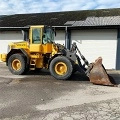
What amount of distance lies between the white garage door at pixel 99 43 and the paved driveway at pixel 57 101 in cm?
677

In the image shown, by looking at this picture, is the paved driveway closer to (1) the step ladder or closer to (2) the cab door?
(1) the step ladder

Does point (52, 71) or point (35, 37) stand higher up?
point (35, 37)

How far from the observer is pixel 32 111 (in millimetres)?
6453

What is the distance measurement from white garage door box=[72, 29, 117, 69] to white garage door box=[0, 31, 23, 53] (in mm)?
4644

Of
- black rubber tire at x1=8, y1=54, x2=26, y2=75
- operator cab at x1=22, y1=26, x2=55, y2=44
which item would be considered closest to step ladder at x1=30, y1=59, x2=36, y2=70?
black rubber tire at x1=8, y1=54, x2=26, y2=75

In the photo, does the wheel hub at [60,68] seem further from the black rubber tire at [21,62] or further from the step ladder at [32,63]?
the black rubber tire at [21,62]

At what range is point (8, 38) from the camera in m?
19.8

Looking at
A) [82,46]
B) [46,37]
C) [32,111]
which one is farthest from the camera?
[82,46]

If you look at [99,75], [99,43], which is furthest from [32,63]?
[99,43]

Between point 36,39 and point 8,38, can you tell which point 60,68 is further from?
point 8,38

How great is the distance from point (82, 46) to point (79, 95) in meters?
9.46

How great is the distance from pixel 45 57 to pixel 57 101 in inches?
201

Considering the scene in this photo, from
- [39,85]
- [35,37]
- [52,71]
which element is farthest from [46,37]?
[39,85]

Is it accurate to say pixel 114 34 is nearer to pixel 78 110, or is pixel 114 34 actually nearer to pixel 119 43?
pixel 119 43
